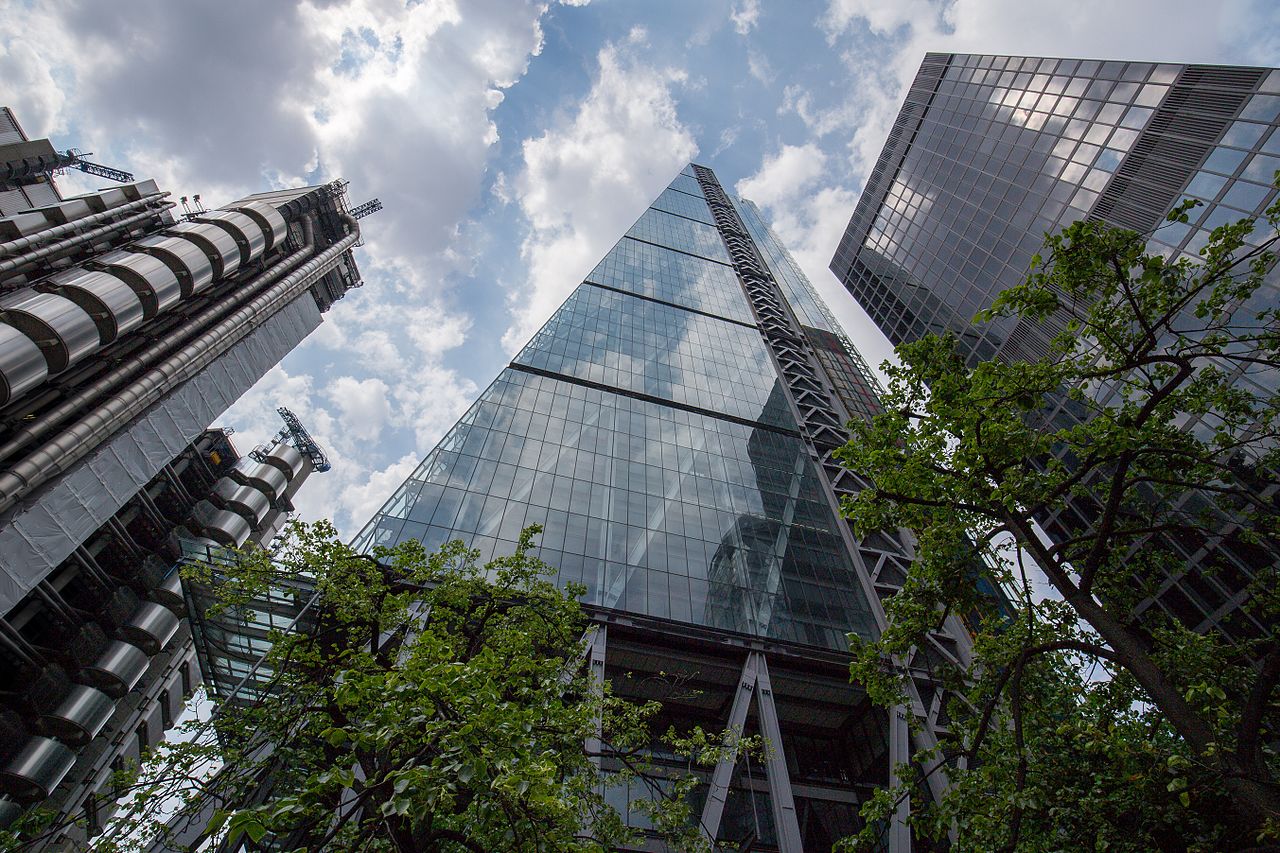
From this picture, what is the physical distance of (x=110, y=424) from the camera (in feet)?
65.7

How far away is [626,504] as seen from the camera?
75.9 feet

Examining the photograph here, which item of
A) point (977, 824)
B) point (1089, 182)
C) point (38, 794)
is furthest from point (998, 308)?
point (38, 794)

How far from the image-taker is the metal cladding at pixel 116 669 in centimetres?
2739

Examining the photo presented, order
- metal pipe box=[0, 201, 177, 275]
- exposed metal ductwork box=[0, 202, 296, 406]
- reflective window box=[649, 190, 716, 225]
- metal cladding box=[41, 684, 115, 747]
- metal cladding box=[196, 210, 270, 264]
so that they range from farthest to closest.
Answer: reflective window box=[649, 190, 716, 225] < metal cladding box=[196, 210, 270, 264] < metal cladding box=[41, 684, 115, 747] < metal pipe box=[0, 201, 177, 275] < exposed metal ductwork box=[0, 202, 296, 406]

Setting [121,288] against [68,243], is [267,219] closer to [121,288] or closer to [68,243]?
[68,243]

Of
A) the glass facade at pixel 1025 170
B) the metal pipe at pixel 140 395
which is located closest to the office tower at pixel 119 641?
the metal pipe at pixel 140 395

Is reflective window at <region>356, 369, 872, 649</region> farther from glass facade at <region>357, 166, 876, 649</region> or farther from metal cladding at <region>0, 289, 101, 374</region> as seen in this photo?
metal cladding at <region>0, 289, 101, 374</region>

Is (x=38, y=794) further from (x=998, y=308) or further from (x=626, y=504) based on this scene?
(x=998, y=308)

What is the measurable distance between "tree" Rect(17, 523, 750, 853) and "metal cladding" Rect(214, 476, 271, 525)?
3164cm

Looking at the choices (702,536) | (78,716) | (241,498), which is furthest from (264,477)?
(702,536)

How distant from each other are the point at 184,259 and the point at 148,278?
281 centimetres

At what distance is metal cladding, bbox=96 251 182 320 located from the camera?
22.1 m

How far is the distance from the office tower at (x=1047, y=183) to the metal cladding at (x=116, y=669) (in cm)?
4042

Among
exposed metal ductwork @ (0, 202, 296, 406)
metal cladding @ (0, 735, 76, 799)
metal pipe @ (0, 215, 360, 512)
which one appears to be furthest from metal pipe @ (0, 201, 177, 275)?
metal cladding @ (0, 735, 76, 799)
